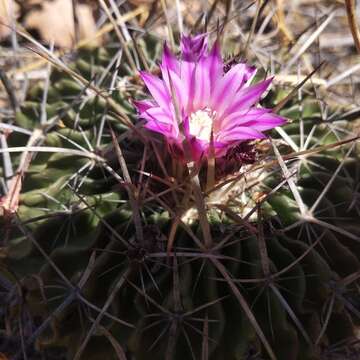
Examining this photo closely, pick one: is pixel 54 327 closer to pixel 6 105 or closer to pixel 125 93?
pixel 125 93

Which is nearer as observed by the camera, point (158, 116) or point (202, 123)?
point (158, 116)

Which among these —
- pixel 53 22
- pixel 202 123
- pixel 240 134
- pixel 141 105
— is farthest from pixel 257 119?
pixel 53 22

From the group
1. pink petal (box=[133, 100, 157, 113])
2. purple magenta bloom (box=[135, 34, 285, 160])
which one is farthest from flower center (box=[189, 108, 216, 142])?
pink petal (box=[133, 100, 157, 113])

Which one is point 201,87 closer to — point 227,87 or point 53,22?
point 227,87

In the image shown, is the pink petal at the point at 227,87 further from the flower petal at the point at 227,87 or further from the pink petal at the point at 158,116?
the pink petal at the point at 158,116

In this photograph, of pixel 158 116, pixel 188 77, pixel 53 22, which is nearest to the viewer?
pixel 158 116

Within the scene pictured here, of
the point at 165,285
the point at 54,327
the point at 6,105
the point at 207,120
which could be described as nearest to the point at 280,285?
the point at 165,285

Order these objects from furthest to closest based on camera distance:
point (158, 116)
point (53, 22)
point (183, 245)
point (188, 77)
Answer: point (53, 22) → point (183, 245) → point (188, 77) → point (158, 116)

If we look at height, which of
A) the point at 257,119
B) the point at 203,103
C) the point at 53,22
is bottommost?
the point at 257,119
